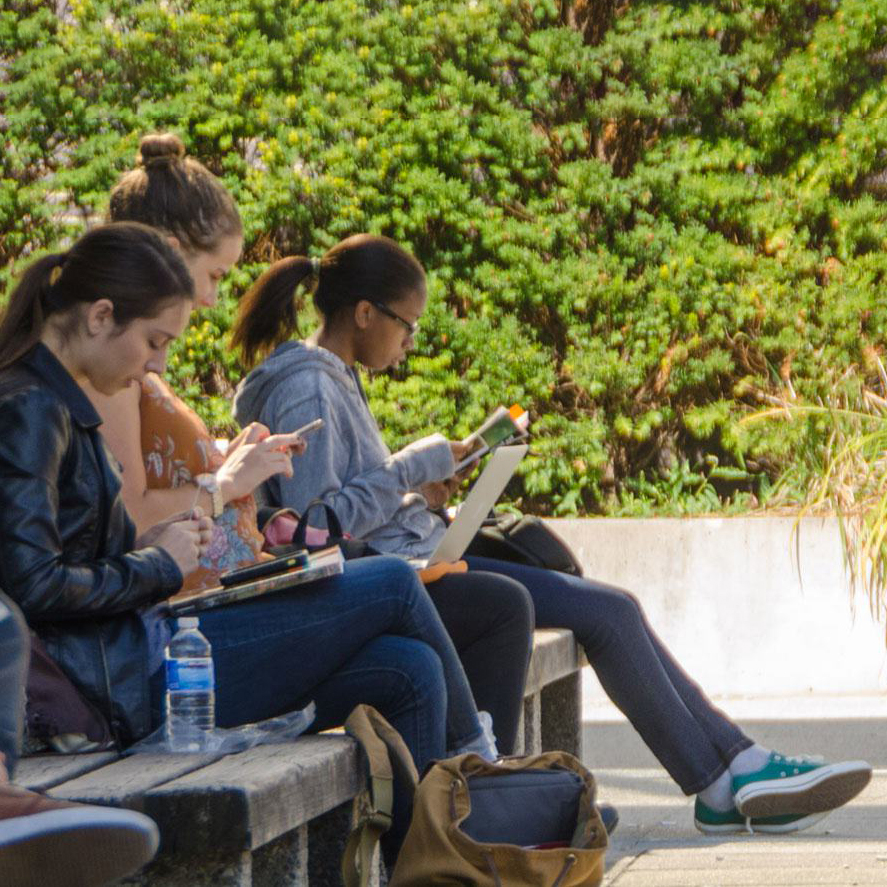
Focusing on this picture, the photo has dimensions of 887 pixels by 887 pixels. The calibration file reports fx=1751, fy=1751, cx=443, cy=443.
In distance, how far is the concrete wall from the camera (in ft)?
22.3

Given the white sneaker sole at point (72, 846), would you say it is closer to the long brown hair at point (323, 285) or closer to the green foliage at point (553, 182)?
the long brown hair at point (323, 285)

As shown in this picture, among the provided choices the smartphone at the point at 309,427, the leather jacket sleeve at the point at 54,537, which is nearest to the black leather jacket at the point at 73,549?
the leather jacket sleeve at the point at 54,537

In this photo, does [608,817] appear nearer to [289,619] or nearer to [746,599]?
[289,619]

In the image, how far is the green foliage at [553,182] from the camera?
798 cm

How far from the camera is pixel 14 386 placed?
2664 mm

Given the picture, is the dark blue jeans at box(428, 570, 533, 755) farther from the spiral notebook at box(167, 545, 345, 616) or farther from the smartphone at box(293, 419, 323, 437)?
the spiral notebook at box(167, 545, 345, 616)

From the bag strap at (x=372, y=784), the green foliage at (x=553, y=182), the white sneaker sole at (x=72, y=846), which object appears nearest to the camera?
the white sneaker sole at (x=72, y=846)

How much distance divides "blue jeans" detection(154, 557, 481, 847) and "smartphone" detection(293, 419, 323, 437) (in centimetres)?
80

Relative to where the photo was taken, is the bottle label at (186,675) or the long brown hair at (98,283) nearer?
the bottle label at (186,675)

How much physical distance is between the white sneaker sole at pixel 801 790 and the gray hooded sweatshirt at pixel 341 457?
982 millimetres

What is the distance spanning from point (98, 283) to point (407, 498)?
1519mm

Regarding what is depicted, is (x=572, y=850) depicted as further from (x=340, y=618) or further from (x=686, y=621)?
(x=686, y=621)

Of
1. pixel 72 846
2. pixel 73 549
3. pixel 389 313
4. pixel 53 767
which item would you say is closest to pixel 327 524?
pixel 389 313

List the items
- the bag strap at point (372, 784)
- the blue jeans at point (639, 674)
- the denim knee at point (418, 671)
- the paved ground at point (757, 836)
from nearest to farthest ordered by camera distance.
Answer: the bag strap at point (372, 784)
the denim knee at point (418, 671)
the paved ground at point (757, 836)
the blue jeans at point (639, 674)
